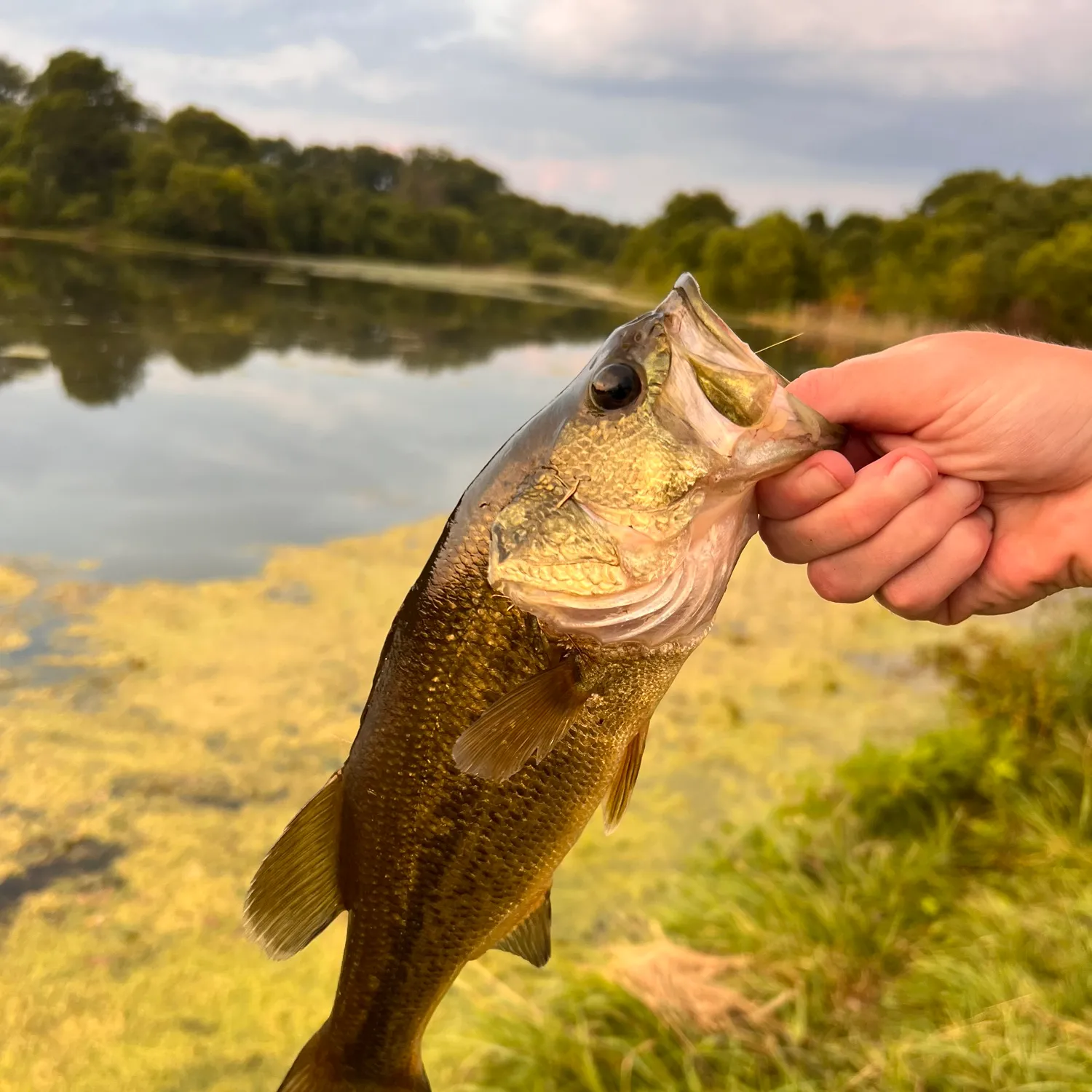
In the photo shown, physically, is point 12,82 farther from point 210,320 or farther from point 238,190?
point 210,320

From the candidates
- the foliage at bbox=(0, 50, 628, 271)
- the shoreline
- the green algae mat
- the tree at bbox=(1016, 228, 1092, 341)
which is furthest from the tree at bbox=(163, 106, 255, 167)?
the green algae mat

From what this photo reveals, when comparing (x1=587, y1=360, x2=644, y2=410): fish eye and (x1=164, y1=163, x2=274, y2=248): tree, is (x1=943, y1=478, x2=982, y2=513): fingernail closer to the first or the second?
(x1=587, y1=360, x2=644, y2=410): fish eye

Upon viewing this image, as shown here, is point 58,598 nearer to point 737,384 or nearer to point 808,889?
point 808,889

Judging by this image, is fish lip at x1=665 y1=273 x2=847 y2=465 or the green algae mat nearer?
fish lip at x1=665 y1=273 x2=847 y2=465

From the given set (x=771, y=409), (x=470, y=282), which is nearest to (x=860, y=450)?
(x=771, y=409)

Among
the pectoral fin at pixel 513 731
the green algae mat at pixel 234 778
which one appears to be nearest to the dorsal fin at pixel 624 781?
the pectoral fin at pixel 513 731
